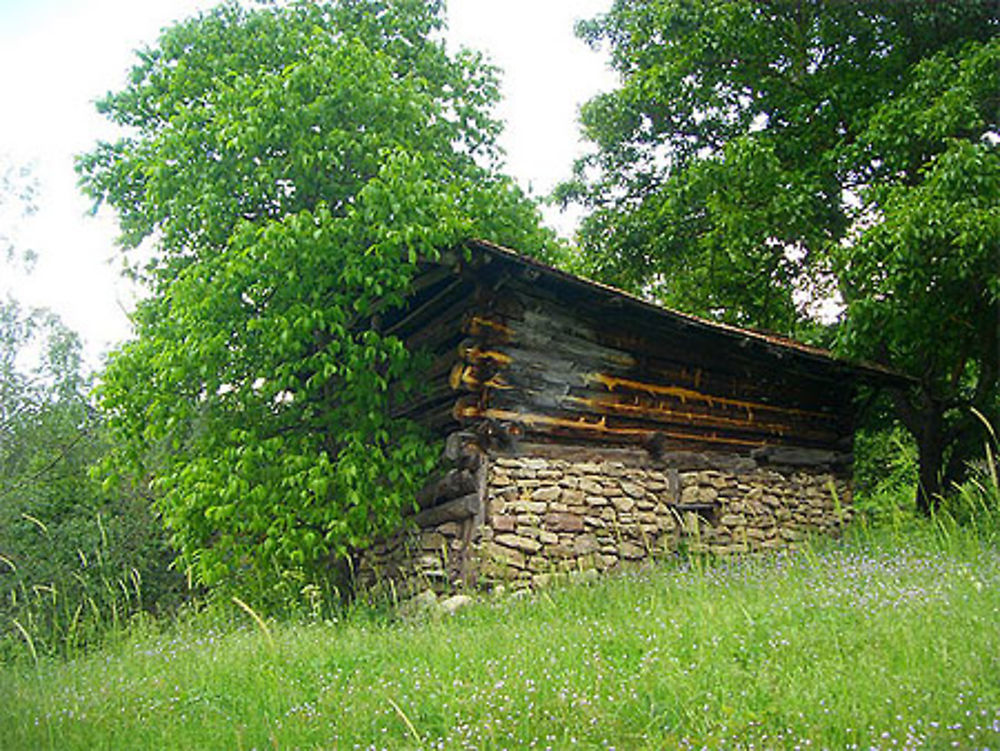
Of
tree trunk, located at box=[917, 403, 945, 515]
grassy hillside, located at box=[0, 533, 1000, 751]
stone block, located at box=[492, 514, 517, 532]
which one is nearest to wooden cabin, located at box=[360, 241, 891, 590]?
stone block, located at box=[492, 514, 517, 532]

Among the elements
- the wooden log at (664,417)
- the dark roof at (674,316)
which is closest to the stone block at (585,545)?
the wooden log at (664,417)

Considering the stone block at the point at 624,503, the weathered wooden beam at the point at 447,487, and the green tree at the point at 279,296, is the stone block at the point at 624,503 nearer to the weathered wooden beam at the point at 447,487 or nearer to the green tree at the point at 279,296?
the weathered wooden beam at the point at 447,487

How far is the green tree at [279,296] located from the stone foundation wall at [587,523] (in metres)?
0.76

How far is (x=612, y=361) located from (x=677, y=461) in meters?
1.63

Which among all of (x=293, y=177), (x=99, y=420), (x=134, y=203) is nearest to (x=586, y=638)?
(x=293, y=177)

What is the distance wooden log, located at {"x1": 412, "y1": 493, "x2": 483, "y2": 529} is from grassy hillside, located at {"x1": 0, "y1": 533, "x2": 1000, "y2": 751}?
173 centimetres

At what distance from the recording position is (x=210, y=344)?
25.7 ft

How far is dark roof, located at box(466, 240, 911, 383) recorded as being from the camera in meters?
8.07

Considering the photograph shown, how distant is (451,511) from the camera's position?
28.1ft

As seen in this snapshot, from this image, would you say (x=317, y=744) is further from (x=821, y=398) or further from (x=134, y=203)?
(x=821, y=398)

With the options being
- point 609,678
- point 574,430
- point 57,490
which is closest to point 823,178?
point 574,430

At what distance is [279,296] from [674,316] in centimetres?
452

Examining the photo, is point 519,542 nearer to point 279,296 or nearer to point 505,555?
point 505,555

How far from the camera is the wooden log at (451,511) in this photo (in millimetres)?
8276
